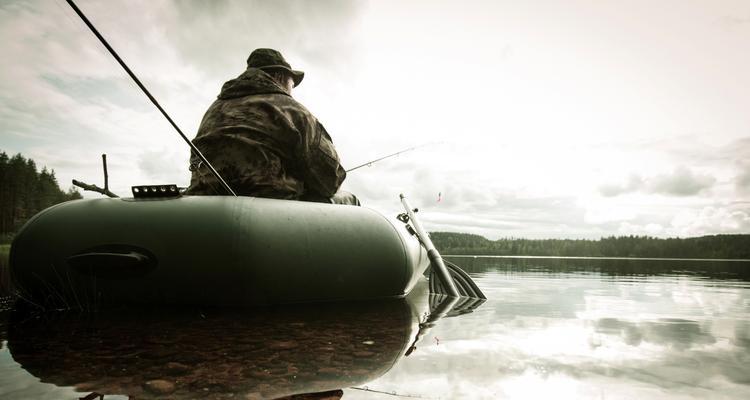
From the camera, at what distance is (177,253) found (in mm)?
2695

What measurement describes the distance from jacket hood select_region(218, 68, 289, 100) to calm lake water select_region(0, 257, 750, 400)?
1.88 metres

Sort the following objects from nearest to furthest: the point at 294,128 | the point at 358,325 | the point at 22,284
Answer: the point at 358,325 < the point at 22,284 < the point at 294,128

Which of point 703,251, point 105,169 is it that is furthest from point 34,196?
point 703,251

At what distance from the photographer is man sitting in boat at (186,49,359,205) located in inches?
129

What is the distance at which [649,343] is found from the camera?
2094 millimetres

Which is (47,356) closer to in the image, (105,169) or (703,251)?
(105,169)

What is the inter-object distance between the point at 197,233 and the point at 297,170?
1137 mm

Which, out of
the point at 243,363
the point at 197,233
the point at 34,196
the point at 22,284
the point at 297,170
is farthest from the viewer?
the point at 34,196

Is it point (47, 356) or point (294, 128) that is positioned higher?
point (294, 128)

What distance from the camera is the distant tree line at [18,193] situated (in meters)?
36.9

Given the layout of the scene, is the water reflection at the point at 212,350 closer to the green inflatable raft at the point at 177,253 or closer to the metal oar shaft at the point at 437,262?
the green inflatable raft at the point at 177,253

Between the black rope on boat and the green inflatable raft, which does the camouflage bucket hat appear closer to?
the green inflatable raft

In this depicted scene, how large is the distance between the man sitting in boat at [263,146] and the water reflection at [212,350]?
108cm

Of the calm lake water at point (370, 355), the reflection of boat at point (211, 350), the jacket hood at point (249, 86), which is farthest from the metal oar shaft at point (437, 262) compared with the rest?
the jacket hood at point (249, 86)
